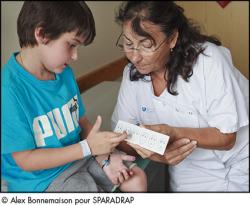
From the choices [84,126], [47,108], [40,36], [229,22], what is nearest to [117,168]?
[84,126]

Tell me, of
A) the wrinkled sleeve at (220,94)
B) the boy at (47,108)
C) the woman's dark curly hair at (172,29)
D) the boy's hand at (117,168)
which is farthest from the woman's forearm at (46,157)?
the wrinkled sleeve at (220,94)

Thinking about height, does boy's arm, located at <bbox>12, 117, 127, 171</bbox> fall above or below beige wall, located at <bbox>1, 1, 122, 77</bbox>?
below

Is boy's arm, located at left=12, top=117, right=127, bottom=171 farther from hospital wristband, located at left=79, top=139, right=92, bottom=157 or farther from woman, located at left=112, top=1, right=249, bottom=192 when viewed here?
woman, located at left=112, top=1, right=249, bottom=192

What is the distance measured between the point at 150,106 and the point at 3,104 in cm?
37

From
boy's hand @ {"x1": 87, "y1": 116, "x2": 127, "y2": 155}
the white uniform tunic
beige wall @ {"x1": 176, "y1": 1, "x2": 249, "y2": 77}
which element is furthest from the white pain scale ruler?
beige wall @ {"x1": 176, "y1": 1, "x2": 249, "y2": 77}

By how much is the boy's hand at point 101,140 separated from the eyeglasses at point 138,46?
161mm

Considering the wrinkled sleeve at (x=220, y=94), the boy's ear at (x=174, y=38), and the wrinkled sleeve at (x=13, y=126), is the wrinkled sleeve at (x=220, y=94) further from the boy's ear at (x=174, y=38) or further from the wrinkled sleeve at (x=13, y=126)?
the wrinkled sleeve at (x=13, y=126)

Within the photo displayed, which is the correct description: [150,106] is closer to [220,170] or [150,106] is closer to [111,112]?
[111,112]

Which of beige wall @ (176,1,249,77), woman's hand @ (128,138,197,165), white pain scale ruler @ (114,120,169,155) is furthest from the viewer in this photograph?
beige wall @ (176,1,249,77)

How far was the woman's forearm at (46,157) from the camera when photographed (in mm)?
559

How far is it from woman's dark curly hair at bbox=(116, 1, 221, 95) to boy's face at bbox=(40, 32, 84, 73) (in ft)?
0.42

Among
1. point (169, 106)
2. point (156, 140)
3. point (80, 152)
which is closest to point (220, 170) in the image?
point (169, 106)

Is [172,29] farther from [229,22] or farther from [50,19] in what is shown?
[229,22]

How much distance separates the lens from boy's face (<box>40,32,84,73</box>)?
53cm
